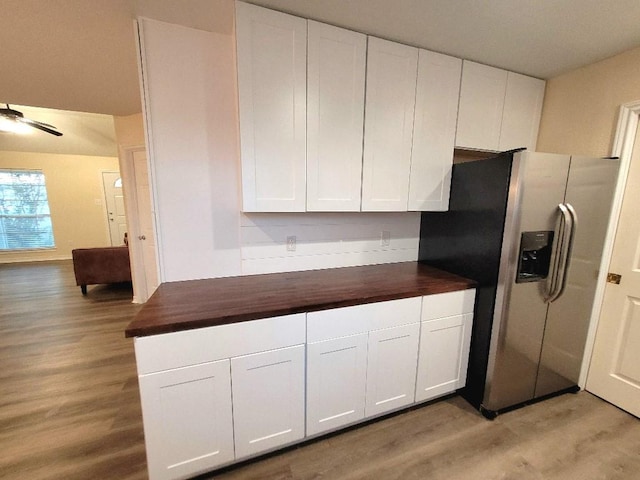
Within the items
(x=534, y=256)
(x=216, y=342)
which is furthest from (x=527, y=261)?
(x=216, y=342)

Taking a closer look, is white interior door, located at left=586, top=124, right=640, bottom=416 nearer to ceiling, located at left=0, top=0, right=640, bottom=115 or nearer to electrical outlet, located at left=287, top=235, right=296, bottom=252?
ceiling, located at left=0, top=0, right=640, bottom=115

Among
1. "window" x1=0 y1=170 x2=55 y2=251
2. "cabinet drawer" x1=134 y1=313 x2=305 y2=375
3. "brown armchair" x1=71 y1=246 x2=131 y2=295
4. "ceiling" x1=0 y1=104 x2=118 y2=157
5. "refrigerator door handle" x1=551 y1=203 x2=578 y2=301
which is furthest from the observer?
"window" x1=0 y1=170 x2=55 y2=251

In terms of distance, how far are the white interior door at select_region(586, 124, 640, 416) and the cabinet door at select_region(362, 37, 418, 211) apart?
150 cm

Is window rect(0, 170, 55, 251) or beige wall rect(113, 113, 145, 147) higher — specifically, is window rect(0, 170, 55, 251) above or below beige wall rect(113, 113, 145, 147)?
below

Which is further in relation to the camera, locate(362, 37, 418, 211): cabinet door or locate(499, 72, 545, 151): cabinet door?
locate(499, 72, 545, 151): cabinet door

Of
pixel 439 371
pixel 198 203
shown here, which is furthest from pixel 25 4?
pixel 439 371

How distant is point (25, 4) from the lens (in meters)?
1.38

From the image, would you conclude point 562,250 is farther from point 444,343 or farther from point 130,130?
point 130,130

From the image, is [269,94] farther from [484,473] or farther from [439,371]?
[484,473]

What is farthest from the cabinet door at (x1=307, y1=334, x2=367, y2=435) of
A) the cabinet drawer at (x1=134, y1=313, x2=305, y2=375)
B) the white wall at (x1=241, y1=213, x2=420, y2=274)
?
the white wall at (x1=241, y1=213, x2=420, y2=274)

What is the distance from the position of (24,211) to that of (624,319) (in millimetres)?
9663

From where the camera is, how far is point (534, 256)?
67.3 inches

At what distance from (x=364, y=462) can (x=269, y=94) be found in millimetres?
2107

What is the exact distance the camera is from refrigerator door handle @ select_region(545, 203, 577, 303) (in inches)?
64.8
